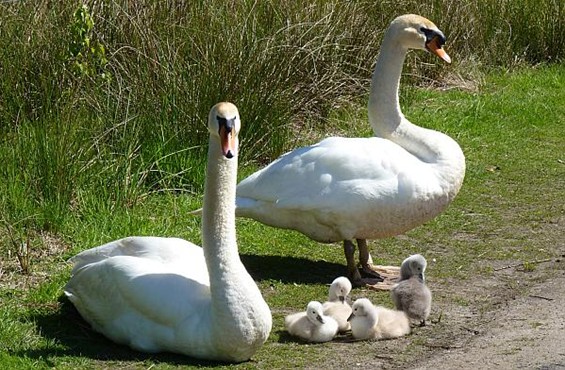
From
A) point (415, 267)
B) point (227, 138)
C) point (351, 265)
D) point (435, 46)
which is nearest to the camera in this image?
point (227, 138)

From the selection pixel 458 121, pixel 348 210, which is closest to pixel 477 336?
pixel 348 210

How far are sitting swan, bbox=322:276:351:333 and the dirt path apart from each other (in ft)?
1.79

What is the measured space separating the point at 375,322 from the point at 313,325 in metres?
0.33

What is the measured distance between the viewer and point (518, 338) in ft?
20.6

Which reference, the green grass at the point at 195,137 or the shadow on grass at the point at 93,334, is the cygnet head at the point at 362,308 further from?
the shadow on grass at the point at 93,334

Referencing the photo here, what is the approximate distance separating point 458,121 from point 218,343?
21.8 feet

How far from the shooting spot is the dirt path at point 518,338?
587 centimetres

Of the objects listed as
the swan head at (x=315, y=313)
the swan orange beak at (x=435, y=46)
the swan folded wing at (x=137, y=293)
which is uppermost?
the swan orange beak at (x=435, y=46)

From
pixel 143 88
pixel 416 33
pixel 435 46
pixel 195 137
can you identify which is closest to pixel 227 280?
pixel 416 33

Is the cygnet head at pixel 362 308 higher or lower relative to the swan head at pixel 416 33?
lower

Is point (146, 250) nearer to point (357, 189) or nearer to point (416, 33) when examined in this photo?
point (357, 189)

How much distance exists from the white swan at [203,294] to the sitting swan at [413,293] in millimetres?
994

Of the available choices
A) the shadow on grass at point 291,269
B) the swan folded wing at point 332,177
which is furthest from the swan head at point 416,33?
the shadow on grass at point 291,269

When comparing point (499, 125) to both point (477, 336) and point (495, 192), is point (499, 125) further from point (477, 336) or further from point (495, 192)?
point (477, 336)
